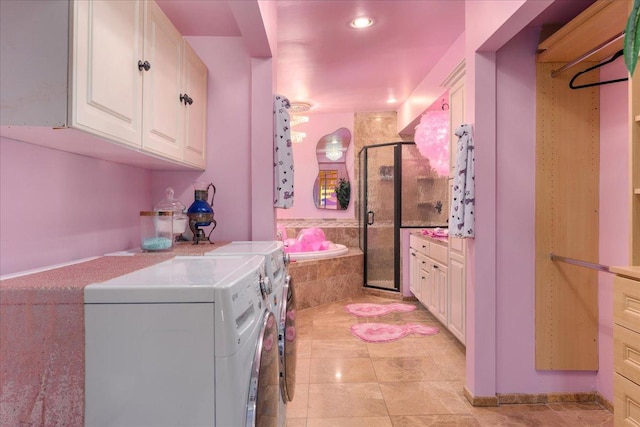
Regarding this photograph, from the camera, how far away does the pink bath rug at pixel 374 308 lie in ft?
12.8

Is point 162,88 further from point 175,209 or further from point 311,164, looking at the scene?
point 311,164

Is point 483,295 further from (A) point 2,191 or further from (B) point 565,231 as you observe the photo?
(A) point 2,191

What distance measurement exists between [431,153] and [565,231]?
1.51 metres

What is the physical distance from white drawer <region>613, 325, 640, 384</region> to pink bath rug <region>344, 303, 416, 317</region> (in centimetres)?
256

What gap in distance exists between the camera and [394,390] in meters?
2.30

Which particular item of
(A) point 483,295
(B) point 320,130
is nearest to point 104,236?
(A) point 483,295

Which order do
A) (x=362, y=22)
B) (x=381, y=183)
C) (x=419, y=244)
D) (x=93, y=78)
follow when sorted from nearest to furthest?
(x=93, y=78), (x=362, y=22), (x=419, y=244), (x=381, y=183)

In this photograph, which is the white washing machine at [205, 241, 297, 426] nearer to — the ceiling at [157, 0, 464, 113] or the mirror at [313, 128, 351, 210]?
the ceiling at [157, 0, 464, 113]

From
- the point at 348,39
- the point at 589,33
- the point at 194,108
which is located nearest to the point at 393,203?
the point at 348,39

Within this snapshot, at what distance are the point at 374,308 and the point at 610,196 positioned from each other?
255 centimetres

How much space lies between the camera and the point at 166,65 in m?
1.69

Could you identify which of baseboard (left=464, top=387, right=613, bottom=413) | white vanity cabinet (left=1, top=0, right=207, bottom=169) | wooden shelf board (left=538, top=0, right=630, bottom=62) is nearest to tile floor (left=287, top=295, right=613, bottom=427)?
baseboard (left=464, top=387, right=613, bottom=413)

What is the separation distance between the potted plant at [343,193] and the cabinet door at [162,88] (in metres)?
3.53

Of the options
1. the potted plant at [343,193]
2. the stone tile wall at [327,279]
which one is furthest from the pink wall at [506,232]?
the potted plant at [343,193]
